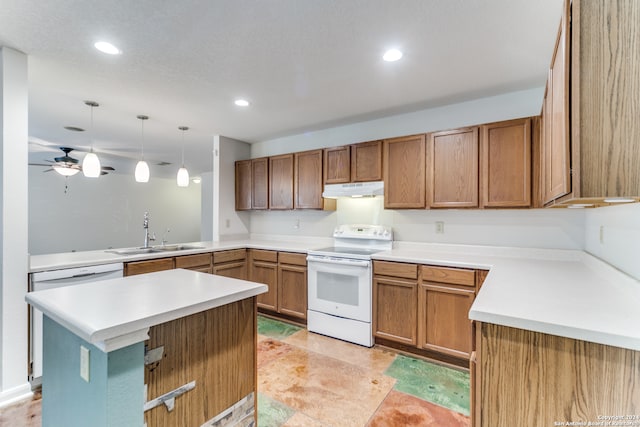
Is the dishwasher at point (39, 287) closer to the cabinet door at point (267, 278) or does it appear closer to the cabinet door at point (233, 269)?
the cabinet door at point (233, 269)

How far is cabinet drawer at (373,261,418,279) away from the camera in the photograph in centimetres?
262

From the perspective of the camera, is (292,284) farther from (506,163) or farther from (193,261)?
(506,163)

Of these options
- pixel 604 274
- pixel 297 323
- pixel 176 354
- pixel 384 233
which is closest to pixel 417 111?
pixel 384 233

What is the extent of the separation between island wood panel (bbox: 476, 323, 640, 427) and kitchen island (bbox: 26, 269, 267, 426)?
1080mm

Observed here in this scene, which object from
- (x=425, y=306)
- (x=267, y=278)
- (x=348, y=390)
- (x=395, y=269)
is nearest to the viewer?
(x=348, y=390)

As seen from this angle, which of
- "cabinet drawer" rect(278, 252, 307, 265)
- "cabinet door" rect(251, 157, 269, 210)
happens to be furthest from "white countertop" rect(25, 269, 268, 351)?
"cabinet door" rect(251, 157, 269, 210)

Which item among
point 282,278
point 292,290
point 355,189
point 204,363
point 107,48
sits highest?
point 107,48

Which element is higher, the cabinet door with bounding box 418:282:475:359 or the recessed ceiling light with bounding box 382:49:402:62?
the recessed ceiling light with bounding box 382:49:402:62

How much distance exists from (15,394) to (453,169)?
151 inches

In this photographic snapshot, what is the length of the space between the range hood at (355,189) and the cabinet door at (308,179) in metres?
0.15

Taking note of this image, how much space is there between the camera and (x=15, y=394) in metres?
2.03

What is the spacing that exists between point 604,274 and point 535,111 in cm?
156

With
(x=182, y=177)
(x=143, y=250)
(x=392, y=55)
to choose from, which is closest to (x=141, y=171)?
(x=182, y=177)

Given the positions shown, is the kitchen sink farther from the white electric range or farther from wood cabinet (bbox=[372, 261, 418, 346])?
wood cabinet (bbox=[372, 261, 418, 346])
